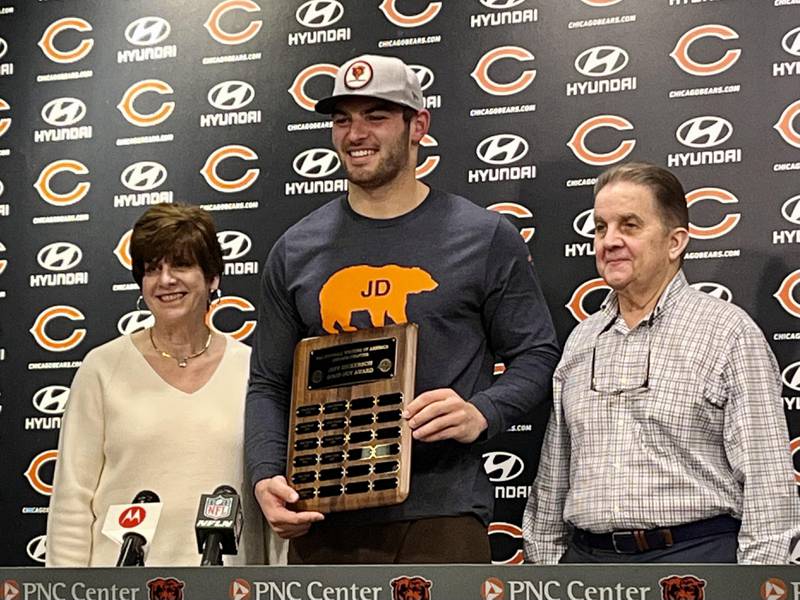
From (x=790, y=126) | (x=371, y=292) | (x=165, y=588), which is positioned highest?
(x=790, y=126)

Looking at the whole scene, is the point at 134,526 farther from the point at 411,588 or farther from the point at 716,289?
the point at 716,289

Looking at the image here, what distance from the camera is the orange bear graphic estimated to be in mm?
2838

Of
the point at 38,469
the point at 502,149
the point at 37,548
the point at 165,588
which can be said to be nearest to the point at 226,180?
the point at 502,149

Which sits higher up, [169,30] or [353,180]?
[169,30]

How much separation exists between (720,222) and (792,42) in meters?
0.55

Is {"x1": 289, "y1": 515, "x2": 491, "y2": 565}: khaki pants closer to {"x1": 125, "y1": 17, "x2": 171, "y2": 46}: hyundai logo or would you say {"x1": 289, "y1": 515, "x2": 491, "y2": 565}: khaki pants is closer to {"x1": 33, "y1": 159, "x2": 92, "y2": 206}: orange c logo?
{"x1": 33, "y1": 159, "x2": 92, "y2": 206}: orange c logo

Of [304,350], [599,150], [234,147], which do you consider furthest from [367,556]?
[234,147]

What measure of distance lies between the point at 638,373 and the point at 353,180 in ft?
2.61

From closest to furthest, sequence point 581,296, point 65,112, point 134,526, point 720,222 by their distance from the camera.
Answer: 1. point 134,526
2. point 720,222
3. point 581,296
4. point 65,112

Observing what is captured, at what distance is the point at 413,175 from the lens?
2.98 m

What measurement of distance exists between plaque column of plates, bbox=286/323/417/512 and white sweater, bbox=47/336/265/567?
0.95 ft

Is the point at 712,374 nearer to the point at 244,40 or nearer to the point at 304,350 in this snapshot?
the point at 304,350

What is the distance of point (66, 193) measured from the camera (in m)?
4.27

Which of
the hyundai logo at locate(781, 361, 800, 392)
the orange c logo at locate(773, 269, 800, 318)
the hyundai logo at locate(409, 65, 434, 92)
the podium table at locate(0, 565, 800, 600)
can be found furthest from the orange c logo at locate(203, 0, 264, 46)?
the podium table at locate(0, 565, 800, 600)
